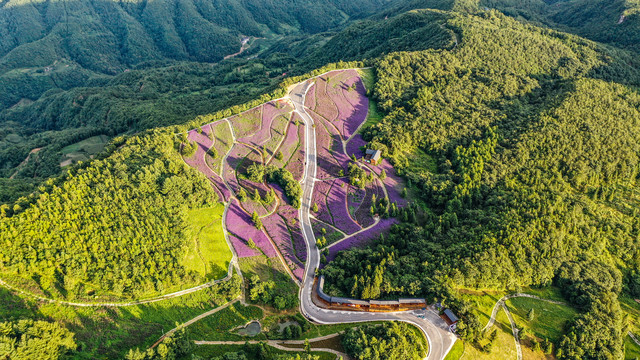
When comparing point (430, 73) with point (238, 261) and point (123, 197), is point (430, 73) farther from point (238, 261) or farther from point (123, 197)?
point (123, 197)

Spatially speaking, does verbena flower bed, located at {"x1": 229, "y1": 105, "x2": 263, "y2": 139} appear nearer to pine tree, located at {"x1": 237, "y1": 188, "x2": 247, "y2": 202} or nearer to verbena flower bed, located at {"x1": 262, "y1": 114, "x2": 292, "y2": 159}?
verbena flower bed, located at {"x1": 262, "y1": 114, "x2": 292, "y2": 159}

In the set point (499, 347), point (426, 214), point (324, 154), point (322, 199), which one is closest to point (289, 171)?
point (324, 154)

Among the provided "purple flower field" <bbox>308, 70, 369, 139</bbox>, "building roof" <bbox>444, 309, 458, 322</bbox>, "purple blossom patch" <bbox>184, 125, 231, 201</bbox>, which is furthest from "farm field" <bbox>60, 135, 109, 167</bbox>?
"building roof" <bbox>444, 309, 458, 322</bbox>

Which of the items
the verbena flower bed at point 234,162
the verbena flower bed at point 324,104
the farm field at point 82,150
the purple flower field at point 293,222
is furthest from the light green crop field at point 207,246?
the farm field at point 82,150

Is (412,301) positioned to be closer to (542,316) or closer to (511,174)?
(542,316)

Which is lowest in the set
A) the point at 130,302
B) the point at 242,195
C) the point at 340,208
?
the point at 130,302

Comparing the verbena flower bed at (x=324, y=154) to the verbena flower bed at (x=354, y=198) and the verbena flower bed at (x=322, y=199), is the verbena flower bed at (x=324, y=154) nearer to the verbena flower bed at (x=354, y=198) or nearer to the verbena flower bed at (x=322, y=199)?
the verbena flower bed at (x=322, y=199)

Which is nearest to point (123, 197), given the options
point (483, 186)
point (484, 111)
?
point (483, 186)
